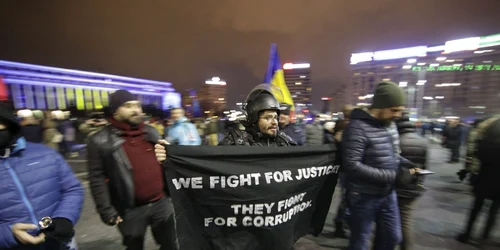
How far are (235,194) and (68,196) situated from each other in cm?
132

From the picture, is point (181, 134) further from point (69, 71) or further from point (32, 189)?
point (69, 71)

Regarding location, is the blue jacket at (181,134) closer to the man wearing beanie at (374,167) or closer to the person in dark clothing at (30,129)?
the man wearing beanie at (374,167)

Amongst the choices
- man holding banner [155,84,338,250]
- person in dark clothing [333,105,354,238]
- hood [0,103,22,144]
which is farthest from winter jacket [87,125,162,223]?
person in dark clothing [333,105,354,238]

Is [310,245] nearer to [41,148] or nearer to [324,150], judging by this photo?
[324,150]

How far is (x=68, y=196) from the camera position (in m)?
2.19

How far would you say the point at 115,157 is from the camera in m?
2.61

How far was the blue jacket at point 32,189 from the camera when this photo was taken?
1.84 meters

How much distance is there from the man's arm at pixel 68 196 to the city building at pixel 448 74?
260ft

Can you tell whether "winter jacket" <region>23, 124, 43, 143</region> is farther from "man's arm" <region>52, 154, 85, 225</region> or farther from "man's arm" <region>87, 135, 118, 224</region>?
"man's arm" <region>52, 154, 85, 225</region>

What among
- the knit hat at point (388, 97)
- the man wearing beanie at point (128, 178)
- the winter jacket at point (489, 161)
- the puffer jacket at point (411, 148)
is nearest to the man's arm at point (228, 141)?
the man wearing beanie at point (128, 178)

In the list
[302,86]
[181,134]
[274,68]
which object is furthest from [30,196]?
[302,86]

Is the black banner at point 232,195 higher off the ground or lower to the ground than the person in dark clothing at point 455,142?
higher

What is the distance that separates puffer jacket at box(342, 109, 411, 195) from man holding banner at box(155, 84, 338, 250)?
48 cm

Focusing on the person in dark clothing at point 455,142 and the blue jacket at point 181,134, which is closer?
the blue jacket at point 181,134
